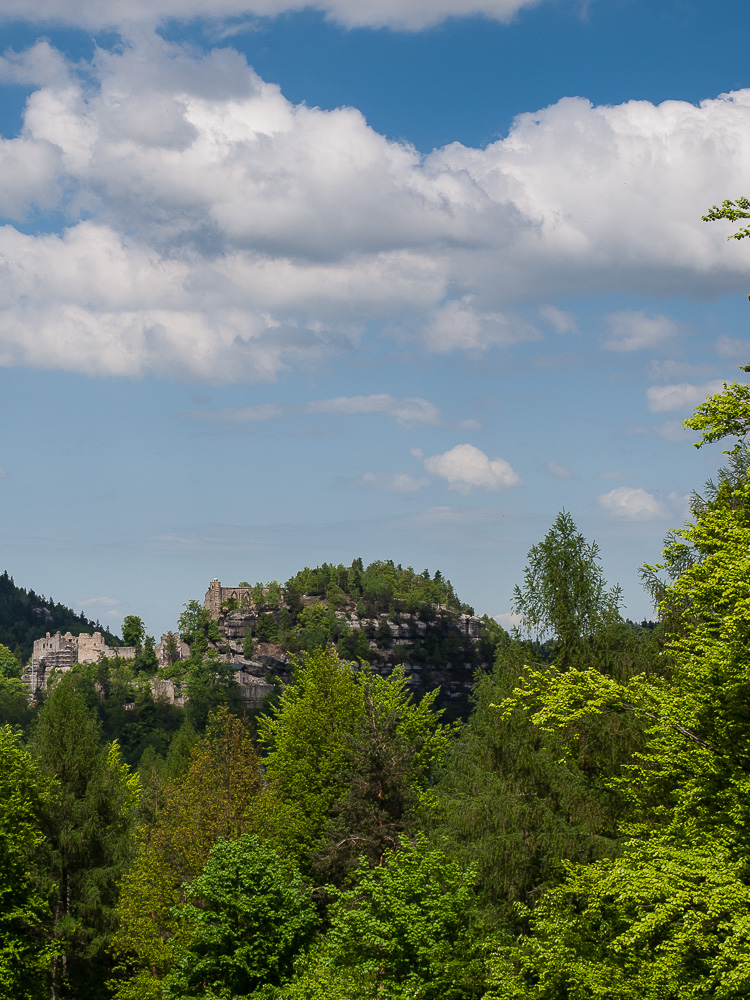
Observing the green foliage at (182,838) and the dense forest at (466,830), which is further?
the green foliage at (182,838)

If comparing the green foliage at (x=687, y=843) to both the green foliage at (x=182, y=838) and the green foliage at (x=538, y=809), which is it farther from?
the green foliage at (x=182, y=838)

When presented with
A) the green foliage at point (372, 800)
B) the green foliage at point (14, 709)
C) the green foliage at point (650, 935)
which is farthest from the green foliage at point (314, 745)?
the green foliage at point (14, 709)

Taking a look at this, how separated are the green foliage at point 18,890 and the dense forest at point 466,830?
0.33 ft

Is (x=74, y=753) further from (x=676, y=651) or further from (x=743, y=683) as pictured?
(x=743, y=683)

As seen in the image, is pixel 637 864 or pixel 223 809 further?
pixel 223 809

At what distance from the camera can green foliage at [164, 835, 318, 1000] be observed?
21.6 m

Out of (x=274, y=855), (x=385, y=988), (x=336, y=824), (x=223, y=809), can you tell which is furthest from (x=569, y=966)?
(x=223, y=809)

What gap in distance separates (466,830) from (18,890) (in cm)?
1405

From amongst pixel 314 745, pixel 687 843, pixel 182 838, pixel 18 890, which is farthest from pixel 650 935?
pixel 314 745

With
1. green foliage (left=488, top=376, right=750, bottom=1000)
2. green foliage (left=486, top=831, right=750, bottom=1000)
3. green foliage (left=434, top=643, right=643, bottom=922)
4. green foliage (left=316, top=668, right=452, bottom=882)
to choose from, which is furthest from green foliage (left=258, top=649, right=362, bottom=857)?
green foliage (left=488, top=376, right=750, bottom=1000)

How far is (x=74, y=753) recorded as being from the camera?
127 ft

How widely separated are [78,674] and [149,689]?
16.4 metres

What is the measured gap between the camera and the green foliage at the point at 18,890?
26719 millimetres

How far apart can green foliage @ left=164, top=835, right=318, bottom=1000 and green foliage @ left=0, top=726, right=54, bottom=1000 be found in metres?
7.03
